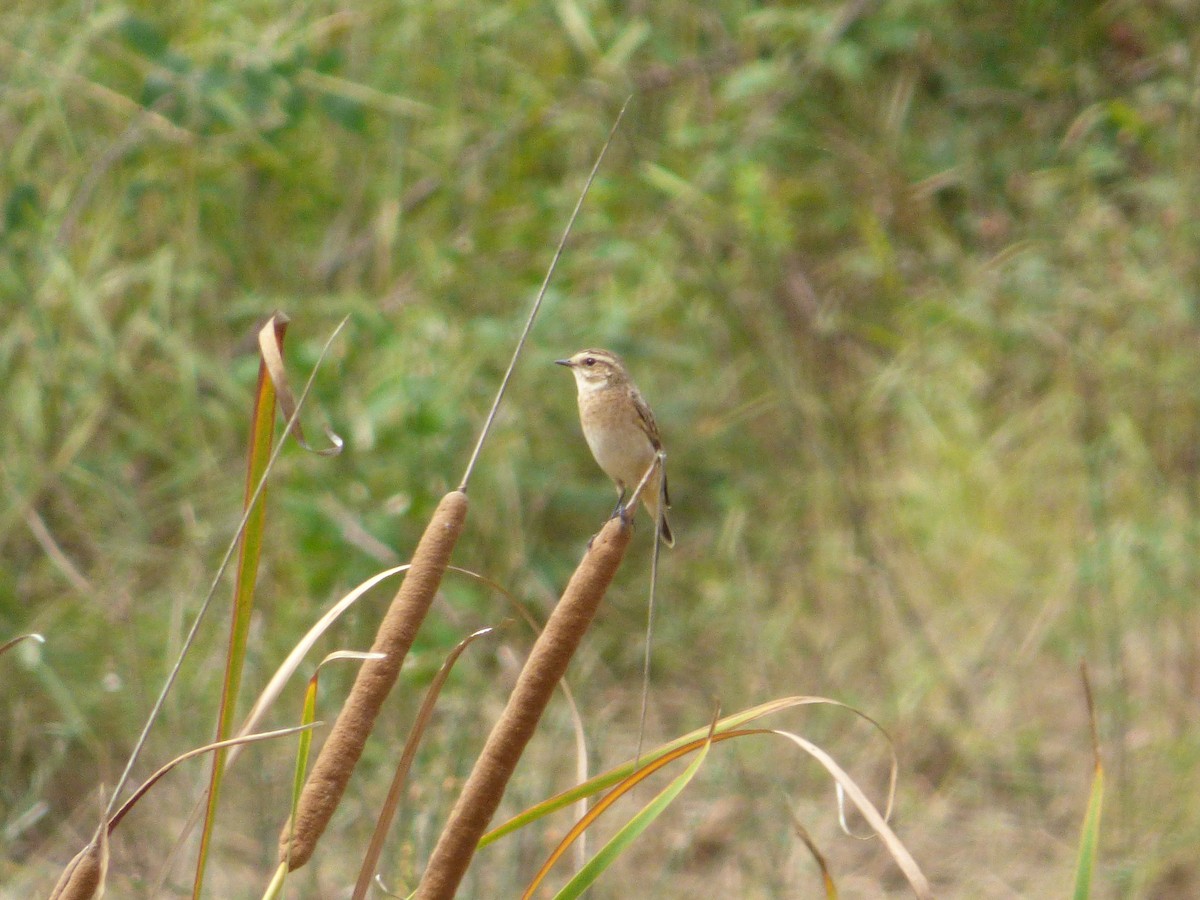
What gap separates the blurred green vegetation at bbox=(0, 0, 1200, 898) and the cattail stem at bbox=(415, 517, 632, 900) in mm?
2021

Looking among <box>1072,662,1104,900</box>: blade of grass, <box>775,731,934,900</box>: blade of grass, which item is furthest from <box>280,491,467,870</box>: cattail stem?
<box>1072,662,1104,900</box>: blade of grass

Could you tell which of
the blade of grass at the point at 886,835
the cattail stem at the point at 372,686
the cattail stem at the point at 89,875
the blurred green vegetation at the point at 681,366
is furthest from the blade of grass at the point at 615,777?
the blurred green vegetation at the point at 681,366

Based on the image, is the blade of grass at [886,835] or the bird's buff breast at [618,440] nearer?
the blade of grass at [886,835]

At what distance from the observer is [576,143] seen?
4.69m

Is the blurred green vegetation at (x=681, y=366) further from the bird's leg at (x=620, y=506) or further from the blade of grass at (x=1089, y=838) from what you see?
the blade of grass at (x=1089, y=838)

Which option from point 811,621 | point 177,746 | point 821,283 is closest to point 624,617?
point 811,621

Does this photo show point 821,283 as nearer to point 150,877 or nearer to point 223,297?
point 223,297

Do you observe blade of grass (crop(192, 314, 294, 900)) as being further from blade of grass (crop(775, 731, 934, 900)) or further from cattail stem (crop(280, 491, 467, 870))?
blade of grass (crop(775, 731, 934, 900))

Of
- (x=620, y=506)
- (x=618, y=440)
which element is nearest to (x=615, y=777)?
(x=620, y=506)

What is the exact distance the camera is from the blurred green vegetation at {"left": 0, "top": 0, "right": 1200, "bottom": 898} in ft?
12.6

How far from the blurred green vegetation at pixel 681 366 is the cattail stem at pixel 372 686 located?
202 cm

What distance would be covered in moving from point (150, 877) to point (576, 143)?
268cm

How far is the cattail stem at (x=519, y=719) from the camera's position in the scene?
1.25 m

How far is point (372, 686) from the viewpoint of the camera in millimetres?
1275
